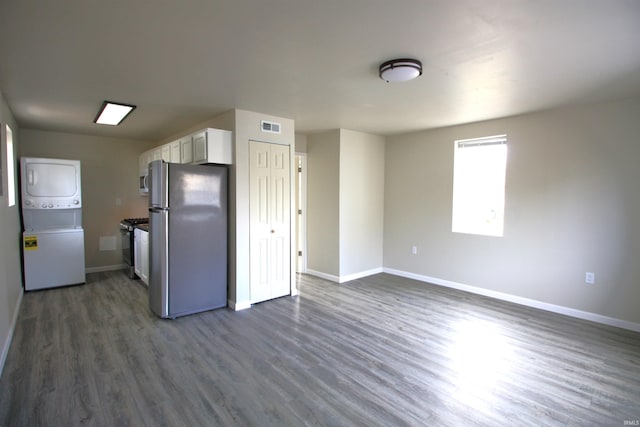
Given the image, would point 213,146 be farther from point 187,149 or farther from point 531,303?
point 531,303

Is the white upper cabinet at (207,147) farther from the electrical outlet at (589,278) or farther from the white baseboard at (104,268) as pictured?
the electrical outlet at (589,278)

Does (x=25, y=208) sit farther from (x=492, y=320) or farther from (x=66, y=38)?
(x=492, y=320)

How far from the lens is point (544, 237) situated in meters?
4.03

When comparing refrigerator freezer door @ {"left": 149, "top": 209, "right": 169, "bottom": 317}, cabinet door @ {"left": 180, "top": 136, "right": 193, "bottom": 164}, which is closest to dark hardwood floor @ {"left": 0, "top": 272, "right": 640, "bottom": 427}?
refrigerator freezer door @ {"left": 149, "top": 209, "right": 169, "bottom": 317}

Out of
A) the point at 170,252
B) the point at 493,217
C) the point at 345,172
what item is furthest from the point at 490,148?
the point at 170,252

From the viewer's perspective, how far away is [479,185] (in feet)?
15.6

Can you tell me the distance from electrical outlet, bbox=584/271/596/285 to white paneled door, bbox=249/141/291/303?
351 cm

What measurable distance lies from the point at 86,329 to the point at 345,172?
12.4 ft

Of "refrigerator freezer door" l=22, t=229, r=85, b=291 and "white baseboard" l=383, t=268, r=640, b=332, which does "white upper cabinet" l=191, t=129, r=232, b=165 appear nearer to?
"refrigerator freezer door" l=22, t=229, r=85, b=291

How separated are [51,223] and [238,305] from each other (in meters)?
3.23

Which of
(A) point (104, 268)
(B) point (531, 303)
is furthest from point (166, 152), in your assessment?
(B) point (531, 303)

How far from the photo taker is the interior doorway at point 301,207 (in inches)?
220

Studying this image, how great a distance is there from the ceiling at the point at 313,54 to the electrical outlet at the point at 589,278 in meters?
1.89

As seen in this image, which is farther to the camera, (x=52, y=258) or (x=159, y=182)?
(x=52, y=258)
